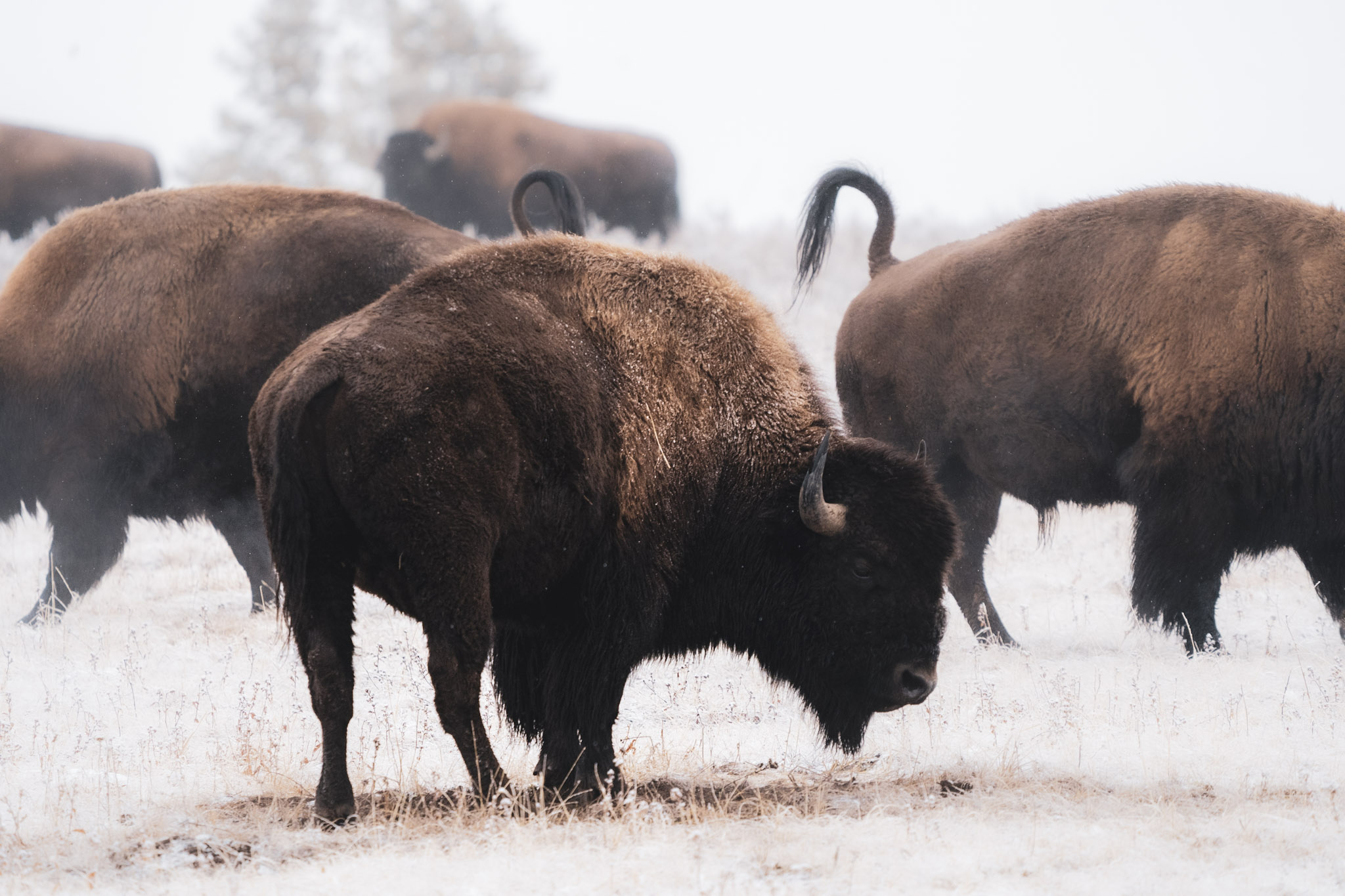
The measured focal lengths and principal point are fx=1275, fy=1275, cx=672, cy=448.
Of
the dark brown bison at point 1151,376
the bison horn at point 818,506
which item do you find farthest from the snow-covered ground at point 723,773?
the bison horn at point 818,506

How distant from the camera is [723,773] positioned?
14.2 feet

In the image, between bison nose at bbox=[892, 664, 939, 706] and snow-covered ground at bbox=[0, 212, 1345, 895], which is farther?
bison nose at bbox=[892, 664, 939, 706]

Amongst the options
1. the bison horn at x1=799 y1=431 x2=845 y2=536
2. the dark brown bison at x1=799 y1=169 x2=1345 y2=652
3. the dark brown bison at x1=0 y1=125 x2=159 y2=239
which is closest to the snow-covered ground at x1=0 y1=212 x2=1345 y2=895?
the dark brown bison at x1=799 y1=169 x2=1345 y2=652

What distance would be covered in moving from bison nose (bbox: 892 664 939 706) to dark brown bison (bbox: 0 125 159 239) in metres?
12.6

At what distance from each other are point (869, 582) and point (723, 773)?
0.89 meters

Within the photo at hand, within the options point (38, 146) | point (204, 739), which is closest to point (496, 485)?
point (204, 739)

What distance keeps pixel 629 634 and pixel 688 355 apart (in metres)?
0.88

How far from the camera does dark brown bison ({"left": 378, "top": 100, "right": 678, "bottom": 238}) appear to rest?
15.2 meters

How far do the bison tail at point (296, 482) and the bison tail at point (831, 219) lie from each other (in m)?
4.10

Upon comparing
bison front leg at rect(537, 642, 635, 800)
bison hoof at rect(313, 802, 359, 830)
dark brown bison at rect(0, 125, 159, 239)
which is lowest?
bison hoof at rect(313, 802, 359, 830)

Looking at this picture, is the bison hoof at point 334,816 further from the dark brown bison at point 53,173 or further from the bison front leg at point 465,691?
the dark brown bison at point 53,173

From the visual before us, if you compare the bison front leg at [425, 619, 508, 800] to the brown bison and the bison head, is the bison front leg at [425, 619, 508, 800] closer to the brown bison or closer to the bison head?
the bison head

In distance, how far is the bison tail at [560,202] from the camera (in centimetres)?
645

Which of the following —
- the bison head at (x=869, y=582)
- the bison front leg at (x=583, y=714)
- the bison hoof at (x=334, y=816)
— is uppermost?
the bison head at (x=869, y=582)
